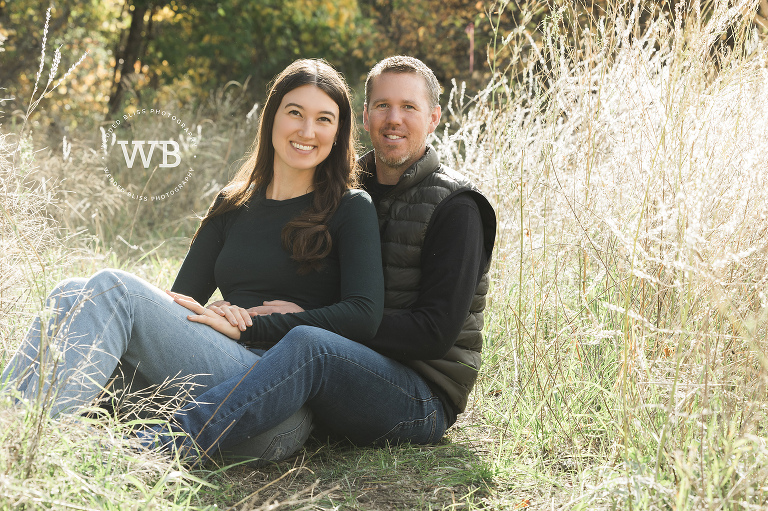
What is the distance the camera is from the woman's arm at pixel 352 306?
224 centimetres

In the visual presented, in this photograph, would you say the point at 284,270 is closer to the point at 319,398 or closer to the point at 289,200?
the point at 289,200

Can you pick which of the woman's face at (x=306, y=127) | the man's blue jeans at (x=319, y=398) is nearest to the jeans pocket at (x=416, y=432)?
the man's blue jeans at (x=319, y=398)

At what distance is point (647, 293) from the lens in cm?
248

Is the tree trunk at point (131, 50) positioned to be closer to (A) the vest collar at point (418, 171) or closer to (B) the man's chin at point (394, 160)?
(B) the man's chin at point (394, 160)

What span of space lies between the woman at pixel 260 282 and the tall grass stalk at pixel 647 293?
1.94ft

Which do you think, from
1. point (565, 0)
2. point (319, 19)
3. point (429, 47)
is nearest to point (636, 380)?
point (565, 0)

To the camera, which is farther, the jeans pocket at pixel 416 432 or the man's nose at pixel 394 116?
the man's nose at pixel 394 116

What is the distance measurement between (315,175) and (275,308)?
523 millimetres

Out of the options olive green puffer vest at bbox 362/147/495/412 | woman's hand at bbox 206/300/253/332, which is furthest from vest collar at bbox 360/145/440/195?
woman's hand at bbox 206/300/253/332

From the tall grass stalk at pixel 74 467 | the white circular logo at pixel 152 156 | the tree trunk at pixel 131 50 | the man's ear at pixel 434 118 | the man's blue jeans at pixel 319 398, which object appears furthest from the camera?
the tree trunk at pixel 131 50

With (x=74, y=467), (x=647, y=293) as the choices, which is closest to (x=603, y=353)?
(x=647, y=293)

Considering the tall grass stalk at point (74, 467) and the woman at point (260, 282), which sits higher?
the woman at point (260, 282)

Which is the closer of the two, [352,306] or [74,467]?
[74,467]

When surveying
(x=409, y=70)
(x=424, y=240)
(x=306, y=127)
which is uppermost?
(x=409, y=70)
